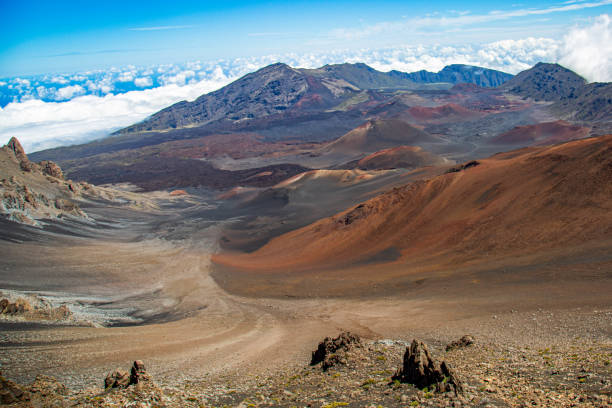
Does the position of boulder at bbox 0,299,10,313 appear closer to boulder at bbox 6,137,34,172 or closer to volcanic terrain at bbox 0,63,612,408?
volcanic terrain at bbox 0,63,612,408

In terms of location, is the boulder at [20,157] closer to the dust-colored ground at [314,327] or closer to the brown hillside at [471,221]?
the dust-colored ground at [314,327]

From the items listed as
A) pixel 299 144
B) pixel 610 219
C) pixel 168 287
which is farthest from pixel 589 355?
pixel 299 144

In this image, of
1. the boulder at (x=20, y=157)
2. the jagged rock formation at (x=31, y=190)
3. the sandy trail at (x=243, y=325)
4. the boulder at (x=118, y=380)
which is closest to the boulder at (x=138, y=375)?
the boulder at (x=118, y=380)

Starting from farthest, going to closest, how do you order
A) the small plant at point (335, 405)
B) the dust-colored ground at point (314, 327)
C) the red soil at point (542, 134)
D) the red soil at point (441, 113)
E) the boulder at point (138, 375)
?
1. the red soil at point (441, 113)
2. the red soil at point (542, 134)
3. the boulder at point (138, 375)
4. the dust-colored ground at point (314, 327)
5. the small plant at point (335, 405)

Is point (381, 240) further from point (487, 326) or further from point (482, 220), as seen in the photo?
point (487, 326)

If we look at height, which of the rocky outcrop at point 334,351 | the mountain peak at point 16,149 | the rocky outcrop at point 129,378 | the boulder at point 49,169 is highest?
the mountain peak at point 16,149

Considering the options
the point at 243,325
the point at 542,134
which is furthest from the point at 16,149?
the point at 542,134

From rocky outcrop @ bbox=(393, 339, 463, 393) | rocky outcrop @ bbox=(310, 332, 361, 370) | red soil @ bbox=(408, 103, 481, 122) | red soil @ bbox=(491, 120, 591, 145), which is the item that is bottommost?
rocky outcrop @ bbox=(310, 332, 361, 370)

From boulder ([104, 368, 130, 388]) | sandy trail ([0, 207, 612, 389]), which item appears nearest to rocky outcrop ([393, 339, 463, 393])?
sandy trail ([0, 207, 612, 389])
